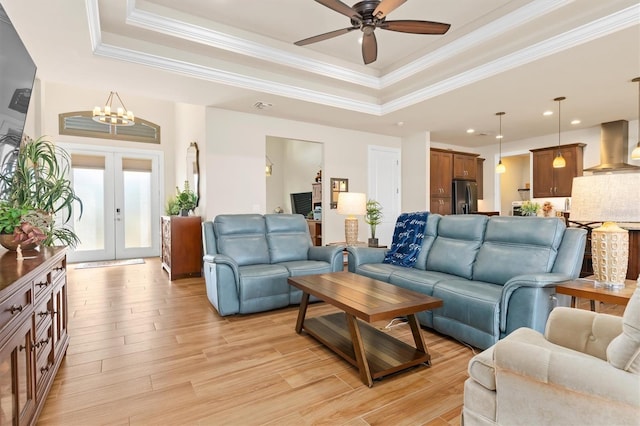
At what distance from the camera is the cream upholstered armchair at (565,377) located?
3.58 ft

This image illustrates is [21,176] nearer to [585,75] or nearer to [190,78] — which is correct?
[190,78]

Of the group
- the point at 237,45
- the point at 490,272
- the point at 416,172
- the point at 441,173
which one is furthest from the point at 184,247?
the point at 441,173

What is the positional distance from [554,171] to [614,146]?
1.03m

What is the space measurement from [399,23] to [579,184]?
1843mm

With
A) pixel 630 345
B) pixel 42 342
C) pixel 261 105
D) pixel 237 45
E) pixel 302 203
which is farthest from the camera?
pixel 302 203

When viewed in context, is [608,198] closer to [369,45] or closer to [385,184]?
[369,45]

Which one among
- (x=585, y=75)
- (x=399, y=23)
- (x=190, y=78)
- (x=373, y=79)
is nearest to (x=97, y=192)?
(x=190, y=78)

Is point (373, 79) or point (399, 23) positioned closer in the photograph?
point (399, 23)

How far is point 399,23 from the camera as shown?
276cm

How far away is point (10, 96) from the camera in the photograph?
2.34 m

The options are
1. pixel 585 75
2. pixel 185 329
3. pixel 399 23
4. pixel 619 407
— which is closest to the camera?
pixel 619 407

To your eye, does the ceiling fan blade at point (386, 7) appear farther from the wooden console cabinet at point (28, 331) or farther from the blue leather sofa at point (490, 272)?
the wooden console cabinet at point (28, 331)

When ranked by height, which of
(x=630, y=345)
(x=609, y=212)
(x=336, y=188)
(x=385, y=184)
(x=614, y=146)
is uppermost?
(x=614, y=146)

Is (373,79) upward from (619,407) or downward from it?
upward
